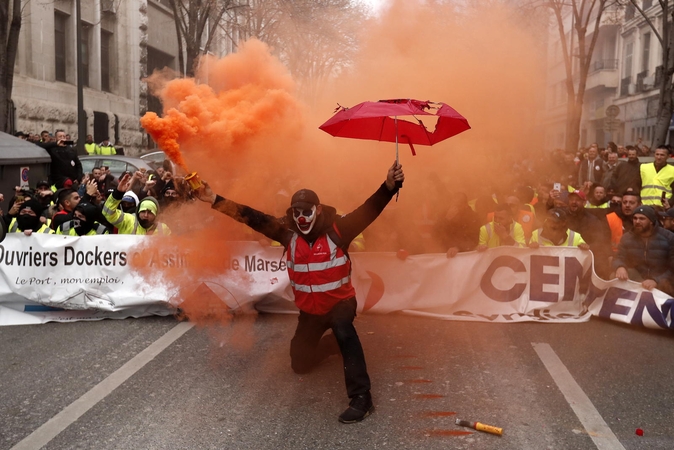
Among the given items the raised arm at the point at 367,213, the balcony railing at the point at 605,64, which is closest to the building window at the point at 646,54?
the balcony railing at the point at 605,64

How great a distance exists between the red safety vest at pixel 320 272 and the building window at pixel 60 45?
2082 cm

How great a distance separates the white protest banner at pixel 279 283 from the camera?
7.43m

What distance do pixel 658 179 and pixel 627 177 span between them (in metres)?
0.64

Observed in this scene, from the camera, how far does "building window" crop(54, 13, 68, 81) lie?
23953mm

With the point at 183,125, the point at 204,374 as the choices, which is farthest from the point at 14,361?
the point at 183,125

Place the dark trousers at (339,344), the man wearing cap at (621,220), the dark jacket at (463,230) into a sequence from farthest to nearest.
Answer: the man wearing cap at (621,220) < the dark jacket at (463,230) < the dark trousers at (339,344)

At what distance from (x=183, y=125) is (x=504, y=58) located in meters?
5.31

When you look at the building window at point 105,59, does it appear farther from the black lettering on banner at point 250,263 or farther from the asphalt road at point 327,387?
the asphalt road at point 327,387

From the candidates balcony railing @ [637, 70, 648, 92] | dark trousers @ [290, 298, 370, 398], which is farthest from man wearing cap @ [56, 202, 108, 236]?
balcony railing @ [637, 70, 648, 92]

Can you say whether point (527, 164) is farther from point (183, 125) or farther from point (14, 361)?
point (14, 361)

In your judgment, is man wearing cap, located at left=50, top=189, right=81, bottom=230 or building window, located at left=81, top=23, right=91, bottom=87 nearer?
man wearing cap, located at left=50, top=189, right=81, bottom=230

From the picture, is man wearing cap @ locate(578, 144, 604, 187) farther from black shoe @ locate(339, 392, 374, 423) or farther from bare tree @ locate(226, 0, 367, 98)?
black shoe @ locate(339, 392, 374, 423)

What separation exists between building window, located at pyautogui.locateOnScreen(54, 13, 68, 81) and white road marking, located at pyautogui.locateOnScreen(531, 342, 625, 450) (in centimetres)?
2136

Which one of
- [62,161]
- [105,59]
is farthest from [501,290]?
[105,59]
